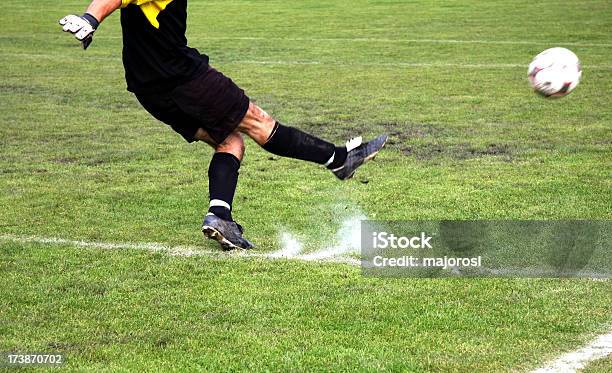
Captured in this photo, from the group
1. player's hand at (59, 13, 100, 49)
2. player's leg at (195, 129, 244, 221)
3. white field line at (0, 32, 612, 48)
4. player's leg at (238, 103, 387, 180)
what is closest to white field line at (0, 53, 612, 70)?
white field line at (0, 32, 612, 48)

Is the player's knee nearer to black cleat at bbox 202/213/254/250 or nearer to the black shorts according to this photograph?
the black shorts

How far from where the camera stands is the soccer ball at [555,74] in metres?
7.57

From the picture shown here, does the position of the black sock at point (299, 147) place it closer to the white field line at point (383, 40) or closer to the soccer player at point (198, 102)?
the soccer player at point (198, 102)

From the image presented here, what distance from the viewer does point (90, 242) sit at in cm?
703

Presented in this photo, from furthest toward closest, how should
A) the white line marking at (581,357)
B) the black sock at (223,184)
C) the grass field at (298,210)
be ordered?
1. the black sock at (223,184)
2. the grass field at (298,210)
3. the white line marking at (581,357)

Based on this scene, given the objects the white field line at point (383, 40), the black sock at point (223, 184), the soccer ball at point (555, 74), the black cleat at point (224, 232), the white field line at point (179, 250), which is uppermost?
the white field line at point (383, 40)

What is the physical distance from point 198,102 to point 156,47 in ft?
1.45

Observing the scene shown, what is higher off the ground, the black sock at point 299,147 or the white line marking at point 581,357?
the black sock at point 299,147

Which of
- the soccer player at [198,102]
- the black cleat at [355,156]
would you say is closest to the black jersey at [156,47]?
the soccer player at [198,102]

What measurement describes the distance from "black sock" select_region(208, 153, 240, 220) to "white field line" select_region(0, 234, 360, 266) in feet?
0.95

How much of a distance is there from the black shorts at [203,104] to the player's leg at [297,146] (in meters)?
0.12

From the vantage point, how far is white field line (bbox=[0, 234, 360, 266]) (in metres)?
6.59

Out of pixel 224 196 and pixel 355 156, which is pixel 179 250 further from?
pixel 355 156

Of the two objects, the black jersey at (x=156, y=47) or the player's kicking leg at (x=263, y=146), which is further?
the player's kicking leg at (x=263, y=146)
